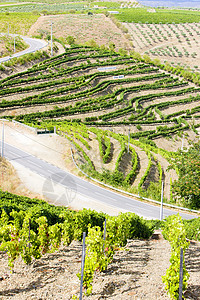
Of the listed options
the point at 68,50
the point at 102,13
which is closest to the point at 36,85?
the point at 68,50

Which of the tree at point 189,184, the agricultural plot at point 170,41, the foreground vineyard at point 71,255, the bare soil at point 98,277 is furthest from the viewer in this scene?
the agricultural plot at point 170,41

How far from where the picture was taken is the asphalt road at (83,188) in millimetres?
39000

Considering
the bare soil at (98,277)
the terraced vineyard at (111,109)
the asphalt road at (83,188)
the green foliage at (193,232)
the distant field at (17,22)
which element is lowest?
the bare soil at (98,277)

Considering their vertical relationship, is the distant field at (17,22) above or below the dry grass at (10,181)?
above

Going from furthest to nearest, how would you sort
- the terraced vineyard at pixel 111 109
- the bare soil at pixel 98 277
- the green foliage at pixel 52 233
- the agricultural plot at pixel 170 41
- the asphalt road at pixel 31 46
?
the agricultural plot at pixel 170 41 → the asphalt road at pixel 31 46 → the terraced vineyard at pixel 111 109 → the green foliage at pixel 52 233 → the bare soil at pixel 98 277

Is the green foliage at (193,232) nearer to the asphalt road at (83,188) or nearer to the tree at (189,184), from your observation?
the asphalt road at (83,188)

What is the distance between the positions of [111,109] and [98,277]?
6670cm

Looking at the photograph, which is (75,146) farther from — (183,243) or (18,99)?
(183,243)

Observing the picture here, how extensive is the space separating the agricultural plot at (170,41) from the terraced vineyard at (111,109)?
104ft

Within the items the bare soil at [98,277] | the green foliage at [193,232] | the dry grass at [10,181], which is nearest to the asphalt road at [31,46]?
the dry grass at [10,181]

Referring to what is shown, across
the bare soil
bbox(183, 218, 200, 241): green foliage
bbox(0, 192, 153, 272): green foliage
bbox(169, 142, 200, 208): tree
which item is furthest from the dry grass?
the bare soil

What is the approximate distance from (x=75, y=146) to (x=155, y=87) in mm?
49350

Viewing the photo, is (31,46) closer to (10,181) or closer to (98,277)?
(10,181)

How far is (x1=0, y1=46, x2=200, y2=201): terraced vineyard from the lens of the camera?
52875mm
